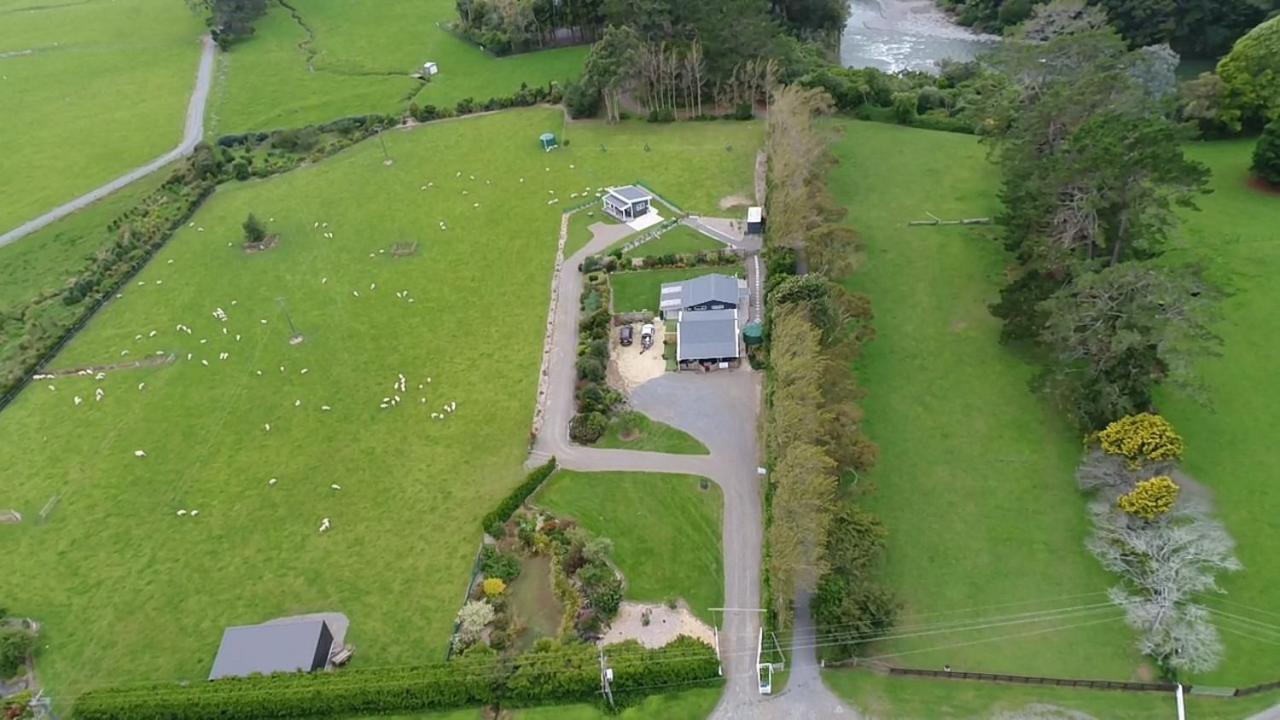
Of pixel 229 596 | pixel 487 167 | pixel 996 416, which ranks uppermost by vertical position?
pixel 487 167

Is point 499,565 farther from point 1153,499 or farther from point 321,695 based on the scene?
point 1153,499

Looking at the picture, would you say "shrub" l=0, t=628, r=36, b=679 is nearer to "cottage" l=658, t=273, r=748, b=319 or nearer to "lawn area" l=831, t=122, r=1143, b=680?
"cottage" l=658, t=273, r=748, b=319

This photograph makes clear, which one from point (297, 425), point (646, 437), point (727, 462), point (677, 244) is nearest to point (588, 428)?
point (646, 437)

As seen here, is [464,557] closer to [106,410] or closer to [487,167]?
[106,410]

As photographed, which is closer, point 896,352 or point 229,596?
point 229,596

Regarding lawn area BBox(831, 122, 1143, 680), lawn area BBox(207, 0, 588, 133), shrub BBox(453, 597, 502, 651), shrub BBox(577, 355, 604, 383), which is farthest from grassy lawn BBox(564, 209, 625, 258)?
shrub BBox(453, 597, 502, 651)

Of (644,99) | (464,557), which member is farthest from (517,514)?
(644,99)
